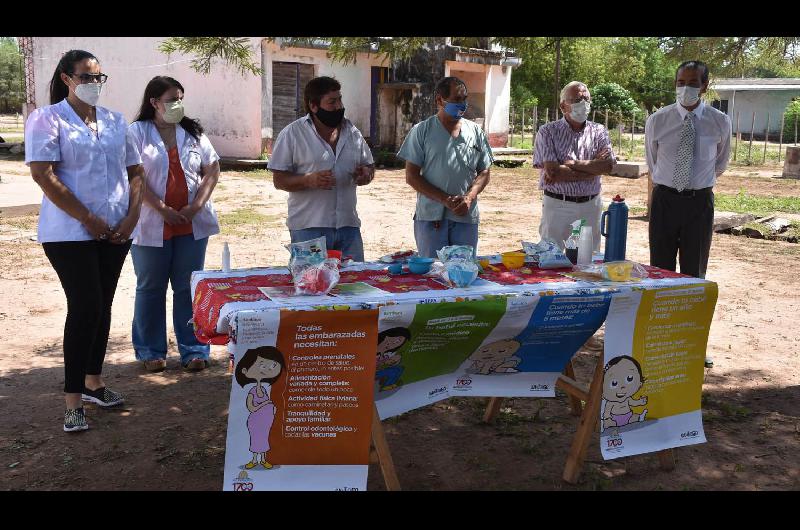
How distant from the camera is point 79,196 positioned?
4.17 m

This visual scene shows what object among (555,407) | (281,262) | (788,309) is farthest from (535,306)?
(281,262)

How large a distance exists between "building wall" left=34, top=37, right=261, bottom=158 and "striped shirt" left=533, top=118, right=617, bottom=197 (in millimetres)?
13614

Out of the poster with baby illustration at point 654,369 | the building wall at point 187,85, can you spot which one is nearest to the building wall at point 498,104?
the building wall at point 187,85

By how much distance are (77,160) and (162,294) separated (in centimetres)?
122

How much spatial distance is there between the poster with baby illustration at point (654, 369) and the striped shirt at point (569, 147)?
188cm

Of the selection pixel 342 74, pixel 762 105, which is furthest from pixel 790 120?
pixel 342 74

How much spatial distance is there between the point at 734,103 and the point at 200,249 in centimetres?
3523

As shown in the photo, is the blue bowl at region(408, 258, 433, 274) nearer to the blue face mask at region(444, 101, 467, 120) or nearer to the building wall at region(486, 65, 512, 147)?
Result: the blue face mask at region(444, 101, 467, 120)

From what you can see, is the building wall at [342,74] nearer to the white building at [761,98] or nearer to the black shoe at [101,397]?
the black shoe at [101,397]

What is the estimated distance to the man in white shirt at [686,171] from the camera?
5344 millimetres

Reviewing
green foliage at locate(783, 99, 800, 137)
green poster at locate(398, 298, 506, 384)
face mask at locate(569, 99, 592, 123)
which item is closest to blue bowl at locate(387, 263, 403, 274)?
green poster at locate(398, 298, 506, 384)
